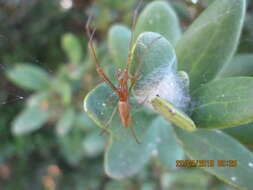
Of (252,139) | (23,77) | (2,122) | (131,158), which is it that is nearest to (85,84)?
(23,77)

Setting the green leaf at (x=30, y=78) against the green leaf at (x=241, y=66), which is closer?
the green leaf at (x=241, y=66)

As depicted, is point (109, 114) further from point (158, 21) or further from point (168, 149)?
point (168, 149)

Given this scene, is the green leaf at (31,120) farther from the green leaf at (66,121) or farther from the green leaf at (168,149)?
the green leaf at (168,149)

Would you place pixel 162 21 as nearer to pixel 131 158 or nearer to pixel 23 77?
pixel 131 158

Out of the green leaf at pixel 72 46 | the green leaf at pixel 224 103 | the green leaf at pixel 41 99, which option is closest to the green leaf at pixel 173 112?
the green leaf at pixel 224 103

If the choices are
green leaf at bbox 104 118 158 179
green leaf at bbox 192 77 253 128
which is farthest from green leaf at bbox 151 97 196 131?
green leaf at bbox 104 118 158 179

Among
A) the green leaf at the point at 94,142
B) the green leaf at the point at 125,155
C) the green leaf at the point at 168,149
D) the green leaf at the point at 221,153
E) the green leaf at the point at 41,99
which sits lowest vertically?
the green leaf at the point at 94,142
